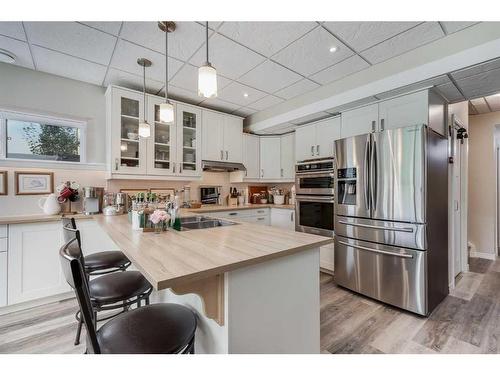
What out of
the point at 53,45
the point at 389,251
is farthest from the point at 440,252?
the point at 53,45

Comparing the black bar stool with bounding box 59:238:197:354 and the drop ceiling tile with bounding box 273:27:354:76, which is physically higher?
the drop ceiling tile with bounding box 273:27:354:76

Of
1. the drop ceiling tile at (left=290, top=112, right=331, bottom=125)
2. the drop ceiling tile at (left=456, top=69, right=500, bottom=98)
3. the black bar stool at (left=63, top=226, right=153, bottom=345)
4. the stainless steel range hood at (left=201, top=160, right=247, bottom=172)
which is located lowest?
the black bar stool at (left=63, top=226, right=153, bottom=345)

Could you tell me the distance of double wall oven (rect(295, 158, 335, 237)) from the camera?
3027 mm

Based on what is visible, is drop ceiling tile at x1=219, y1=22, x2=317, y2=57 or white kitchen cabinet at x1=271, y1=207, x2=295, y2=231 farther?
white kitchen cabinet at x1=271, y1=207, x2=295, y2=231

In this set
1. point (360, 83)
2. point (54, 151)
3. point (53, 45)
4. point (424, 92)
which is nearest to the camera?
point (53, 45)

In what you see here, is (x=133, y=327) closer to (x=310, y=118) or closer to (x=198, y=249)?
(x=198, y=249)

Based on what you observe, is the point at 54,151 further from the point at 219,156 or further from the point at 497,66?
the point at 497,66

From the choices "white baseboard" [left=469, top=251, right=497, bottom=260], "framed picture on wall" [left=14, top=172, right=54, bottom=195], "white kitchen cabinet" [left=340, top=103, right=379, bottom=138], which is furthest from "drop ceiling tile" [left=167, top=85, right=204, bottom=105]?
"white baseboard" [left=469, top=251, right=497, bottom=260]

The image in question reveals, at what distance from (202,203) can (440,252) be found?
3.22 m

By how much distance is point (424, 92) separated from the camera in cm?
225

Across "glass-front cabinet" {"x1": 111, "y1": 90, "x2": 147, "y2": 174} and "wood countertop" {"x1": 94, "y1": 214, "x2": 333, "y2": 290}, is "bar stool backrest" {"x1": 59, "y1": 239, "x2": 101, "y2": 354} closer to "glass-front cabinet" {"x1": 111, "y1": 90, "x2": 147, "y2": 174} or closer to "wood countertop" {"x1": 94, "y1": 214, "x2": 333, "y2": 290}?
"wood countertop" {"x1": 94, "y1": 214, "x2": 333, "y2": 290}
